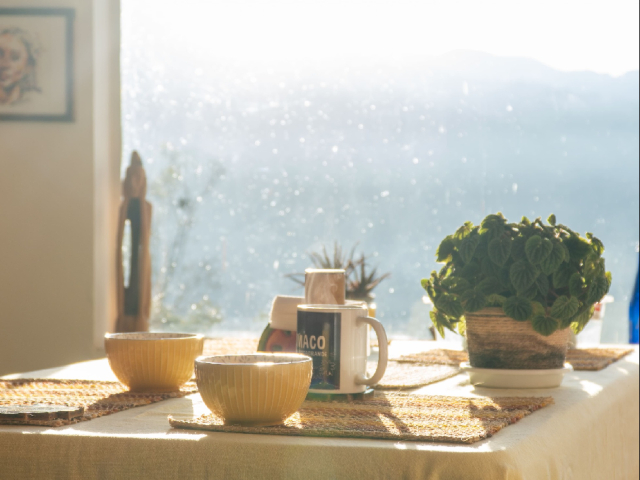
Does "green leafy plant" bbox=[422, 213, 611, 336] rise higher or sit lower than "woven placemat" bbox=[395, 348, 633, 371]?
higher

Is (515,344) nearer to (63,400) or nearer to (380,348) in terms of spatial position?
(380,348)

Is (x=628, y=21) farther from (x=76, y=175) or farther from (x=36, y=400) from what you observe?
(x=36, y=400)

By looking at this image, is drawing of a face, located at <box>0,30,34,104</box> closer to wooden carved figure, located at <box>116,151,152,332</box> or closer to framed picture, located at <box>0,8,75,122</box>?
framed picture, located at <box>0,8,75,122</box>

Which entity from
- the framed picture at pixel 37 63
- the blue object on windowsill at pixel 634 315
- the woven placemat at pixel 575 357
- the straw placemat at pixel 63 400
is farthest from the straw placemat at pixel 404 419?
the framed picture at pixel 37 63

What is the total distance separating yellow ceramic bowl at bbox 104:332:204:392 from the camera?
958 mm

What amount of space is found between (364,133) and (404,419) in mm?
2482

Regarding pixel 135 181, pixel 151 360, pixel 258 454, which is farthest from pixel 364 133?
pixel 258 454

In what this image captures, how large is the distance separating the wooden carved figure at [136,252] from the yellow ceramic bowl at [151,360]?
5.30 feet

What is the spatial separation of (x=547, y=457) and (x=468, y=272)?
388 millimetres

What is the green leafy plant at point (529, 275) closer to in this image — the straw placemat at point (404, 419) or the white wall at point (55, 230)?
the straw placemat at point (404, 419)

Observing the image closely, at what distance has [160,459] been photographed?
2.27 feet

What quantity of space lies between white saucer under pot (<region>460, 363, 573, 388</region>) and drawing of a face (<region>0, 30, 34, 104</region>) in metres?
2.43

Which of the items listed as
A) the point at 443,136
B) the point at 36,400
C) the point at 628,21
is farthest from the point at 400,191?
the point at 36,400

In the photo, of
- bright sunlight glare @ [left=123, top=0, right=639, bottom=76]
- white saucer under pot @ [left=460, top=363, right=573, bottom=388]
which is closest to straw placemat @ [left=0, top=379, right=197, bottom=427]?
white saucer under pot @ [left=460, top=363, right=573, bottom=388]
